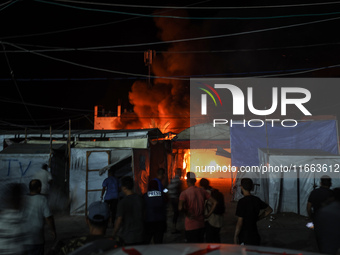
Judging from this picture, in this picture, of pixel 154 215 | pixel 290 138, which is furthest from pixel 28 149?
pixel 290 138

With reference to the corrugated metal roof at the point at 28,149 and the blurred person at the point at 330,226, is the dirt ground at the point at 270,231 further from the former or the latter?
the blurred person at the point at 330,226

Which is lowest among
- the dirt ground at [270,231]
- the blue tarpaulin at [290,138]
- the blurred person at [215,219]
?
the dirt ground at [270,231]

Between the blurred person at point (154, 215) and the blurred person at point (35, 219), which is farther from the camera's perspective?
the blurred person at point (154, 215)

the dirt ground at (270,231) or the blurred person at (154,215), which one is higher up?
the blurred person at (154,215)

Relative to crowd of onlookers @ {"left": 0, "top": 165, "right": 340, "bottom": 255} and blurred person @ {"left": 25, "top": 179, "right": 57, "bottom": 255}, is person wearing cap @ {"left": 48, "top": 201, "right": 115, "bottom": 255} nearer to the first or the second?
crowd of onlookers @ {"left": 0, "top": 165, "right": 340, "bottom": 255}

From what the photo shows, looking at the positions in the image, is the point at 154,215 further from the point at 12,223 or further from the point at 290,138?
the point at 290,138

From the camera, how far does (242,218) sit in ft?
15.3

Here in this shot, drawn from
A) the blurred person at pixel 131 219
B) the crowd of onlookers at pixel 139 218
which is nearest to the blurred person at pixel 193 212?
the crowd of onlookers at pixel 139 218

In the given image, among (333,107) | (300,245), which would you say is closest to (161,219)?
(300,245)

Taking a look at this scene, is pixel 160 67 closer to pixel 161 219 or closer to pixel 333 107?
pixel 333 107

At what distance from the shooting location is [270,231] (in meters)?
9.26

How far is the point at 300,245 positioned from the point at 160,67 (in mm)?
39434

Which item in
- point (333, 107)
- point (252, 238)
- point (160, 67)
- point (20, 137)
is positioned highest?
point (160, 67)

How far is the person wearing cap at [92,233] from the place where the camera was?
2.77m
